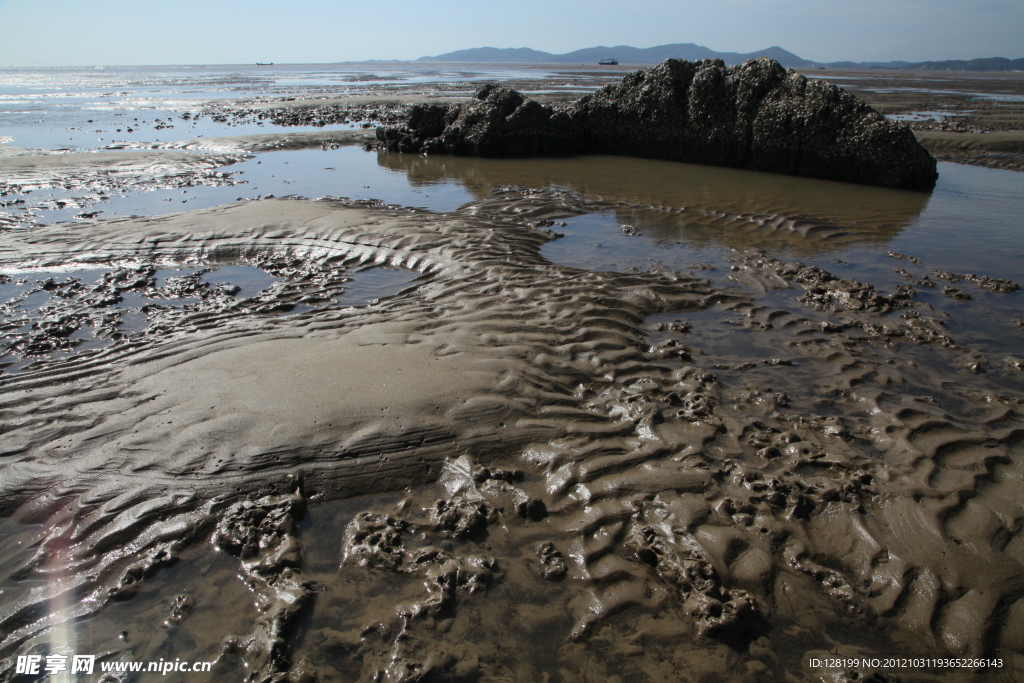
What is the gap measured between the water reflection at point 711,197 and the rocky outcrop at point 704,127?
0.43 metres

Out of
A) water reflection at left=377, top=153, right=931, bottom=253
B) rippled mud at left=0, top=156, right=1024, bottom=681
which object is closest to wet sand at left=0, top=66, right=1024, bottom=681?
rippled mud at left=0, top=156, right=1024, bottom=681

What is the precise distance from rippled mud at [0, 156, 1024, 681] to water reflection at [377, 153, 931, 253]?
95.3 inches

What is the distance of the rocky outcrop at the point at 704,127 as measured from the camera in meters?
11.6

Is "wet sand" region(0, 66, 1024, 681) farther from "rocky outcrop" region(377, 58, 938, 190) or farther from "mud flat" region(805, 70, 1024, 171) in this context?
"mud flat" region(805, 70, 1024, 171)

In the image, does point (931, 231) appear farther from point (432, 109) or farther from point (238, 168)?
point (238, 168)

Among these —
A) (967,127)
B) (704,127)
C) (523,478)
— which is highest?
(967,127)

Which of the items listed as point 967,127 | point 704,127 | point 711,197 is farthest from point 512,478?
point 967,127

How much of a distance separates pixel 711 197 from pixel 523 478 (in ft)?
29.5

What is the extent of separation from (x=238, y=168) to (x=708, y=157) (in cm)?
1172

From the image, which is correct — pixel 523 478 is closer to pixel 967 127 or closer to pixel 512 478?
pixel 512 478

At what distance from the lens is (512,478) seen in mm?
3479

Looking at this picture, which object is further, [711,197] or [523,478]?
[711,197]

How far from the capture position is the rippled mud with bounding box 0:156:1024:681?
2537 mm

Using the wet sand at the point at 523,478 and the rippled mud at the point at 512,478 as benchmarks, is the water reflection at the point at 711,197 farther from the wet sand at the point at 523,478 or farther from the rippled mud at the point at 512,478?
the rippled mud at the point at 512,478
